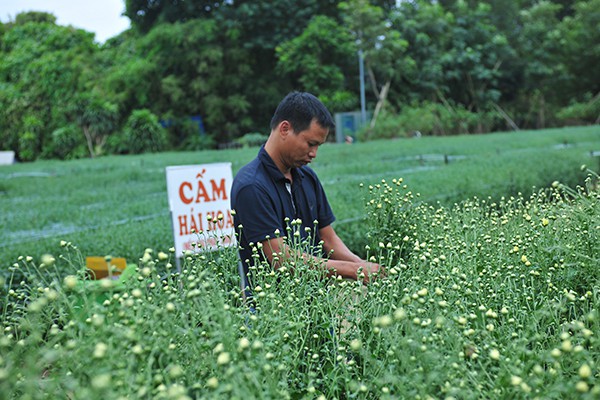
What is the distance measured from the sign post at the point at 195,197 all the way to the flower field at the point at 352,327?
2.21 meters

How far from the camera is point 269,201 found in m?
2.92

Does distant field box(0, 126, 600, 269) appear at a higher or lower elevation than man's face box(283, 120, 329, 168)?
lower

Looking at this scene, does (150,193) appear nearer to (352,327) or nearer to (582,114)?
(352,327)

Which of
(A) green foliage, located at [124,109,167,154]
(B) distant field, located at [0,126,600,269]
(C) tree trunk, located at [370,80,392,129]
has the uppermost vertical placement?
(C) tree trunk, located at [370,80,392,129]

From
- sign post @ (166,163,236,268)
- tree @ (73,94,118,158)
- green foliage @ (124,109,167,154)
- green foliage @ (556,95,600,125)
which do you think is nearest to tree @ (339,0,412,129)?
green foliage @ (556,95,600,125)

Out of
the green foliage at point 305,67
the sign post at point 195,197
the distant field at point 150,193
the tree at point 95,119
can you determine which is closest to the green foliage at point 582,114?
the green foliage at point 305,67

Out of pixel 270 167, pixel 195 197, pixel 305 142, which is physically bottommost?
pixel 195 197

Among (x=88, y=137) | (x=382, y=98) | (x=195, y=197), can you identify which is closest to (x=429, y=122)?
(x=382, y=98)

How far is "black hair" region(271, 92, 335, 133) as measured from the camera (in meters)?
2.96

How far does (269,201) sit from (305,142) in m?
0.32

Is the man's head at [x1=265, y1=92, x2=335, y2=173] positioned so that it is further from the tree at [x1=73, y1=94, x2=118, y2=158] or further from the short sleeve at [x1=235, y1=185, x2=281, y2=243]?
the tree at [x1=73, y1=94, x2=118, y2=158]

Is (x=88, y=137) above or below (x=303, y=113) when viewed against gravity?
above

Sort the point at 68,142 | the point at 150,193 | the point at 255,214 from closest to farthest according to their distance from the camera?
the point at 255,214 → the point at 150,193 → the point at 68,142

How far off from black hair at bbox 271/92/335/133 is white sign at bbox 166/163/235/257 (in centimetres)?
185
